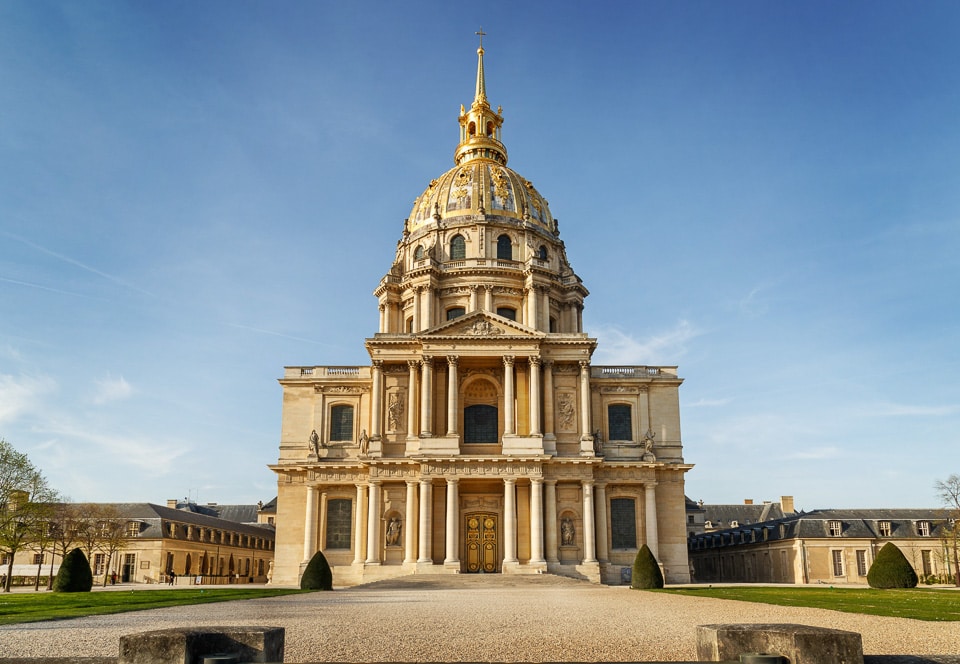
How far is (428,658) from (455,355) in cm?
3630

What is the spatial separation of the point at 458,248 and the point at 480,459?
20279mm

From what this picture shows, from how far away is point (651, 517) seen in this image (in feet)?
154

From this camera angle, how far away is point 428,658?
1076 cm

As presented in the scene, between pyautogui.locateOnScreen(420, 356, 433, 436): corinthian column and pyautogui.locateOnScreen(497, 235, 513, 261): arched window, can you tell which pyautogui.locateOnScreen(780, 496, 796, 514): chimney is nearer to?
pyautogui.locateOnScreen(497, 235, 513, 261): arched window

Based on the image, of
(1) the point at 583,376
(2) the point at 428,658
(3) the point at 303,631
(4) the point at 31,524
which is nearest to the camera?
(2) the point at 428,658

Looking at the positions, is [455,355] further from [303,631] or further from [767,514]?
[767,514]

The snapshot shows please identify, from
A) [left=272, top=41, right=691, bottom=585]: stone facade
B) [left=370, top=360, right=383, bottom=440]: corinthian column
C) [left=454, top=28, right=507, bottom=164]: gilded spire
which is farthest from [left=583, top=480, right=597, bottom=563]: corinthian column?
[left=454, top=28, right=507, bottom=164]: gilded spire

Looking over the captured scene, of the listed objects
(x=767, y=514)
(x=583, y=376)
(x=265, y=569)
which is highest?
(x=583, y=376)

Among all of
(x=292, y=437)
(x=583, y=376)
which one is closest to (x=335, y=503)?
(x=292, y=437)

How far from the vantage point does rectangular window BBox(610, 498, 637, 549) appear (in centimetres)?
4750

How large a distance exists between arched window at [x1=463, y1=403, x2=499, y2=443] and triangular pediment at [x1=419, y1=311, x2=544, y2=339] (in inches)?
190

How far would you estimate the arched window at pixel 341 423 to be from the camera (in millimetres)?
49625

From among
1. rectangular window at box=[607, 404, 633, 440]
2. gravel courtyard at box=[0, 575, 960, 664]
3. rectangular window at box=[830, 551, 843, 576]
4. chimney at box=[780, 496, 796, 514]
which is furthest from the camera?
chimney at box=[780, 496, 796, 514]

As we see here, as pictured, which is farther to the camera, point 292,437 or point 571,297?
point 571,297
